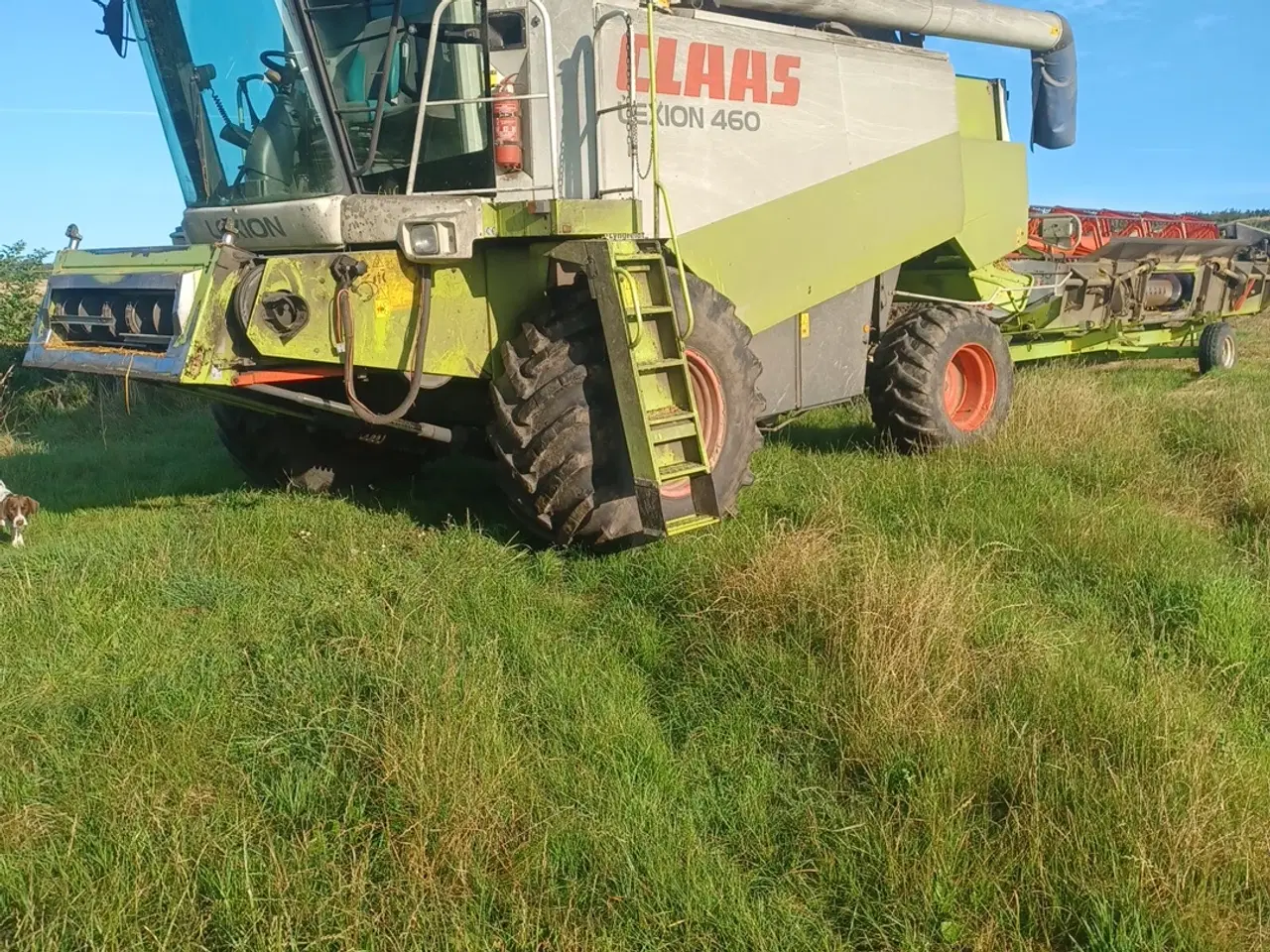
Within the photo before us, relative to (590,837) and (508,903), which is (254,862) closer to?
(508,903)

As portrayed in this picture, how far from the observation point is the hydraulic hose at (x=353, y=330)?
14.4 feet

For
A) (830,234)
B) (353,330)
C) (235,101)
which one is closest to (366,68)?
(235,101)

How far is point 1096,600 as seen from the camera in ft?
13.2

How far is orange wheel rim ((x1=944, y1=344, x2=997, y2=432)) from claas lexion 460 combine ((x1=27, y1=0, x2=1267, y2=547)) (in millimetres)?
1395

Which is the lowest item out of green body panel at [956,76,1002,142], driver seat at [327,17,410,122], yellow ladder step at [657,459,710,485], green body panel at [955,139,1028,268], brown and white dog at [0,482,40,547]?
brown and white dog at [0,482,40,547]

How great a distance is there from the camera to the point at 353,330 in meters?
4.47

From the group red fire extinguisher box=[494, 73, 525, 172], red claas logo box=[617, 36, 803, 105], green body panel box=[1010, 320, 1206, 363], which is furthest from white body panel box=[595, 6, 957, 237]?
green body panel box=[1010, 320, 1206, 363]

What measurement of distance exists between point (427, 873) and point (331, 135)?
331 cm

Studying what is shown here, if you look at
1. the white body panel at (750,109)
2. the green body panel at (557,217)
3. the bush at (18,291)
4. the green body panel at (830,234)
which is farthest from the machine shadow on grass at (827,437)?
the bush at (18,291)

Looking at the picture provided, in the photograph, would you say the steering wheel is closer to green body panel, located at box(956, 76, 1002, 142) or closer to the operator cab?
the operator cab

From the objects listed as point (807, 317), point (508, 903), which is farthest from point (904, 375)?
point (508, 903)

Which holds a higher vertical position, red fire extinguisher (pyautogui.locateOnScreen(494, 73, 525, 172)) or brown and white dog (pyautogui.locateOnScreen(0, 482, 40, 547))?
red fire extinguisher (pyautogui.locateOnScreen(494, 73, 525, 172))

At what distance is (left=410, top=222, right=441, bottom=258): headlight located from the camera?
4441 mm

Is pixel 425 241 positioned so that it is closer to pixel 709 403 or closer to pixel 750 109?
pixel 709 403
